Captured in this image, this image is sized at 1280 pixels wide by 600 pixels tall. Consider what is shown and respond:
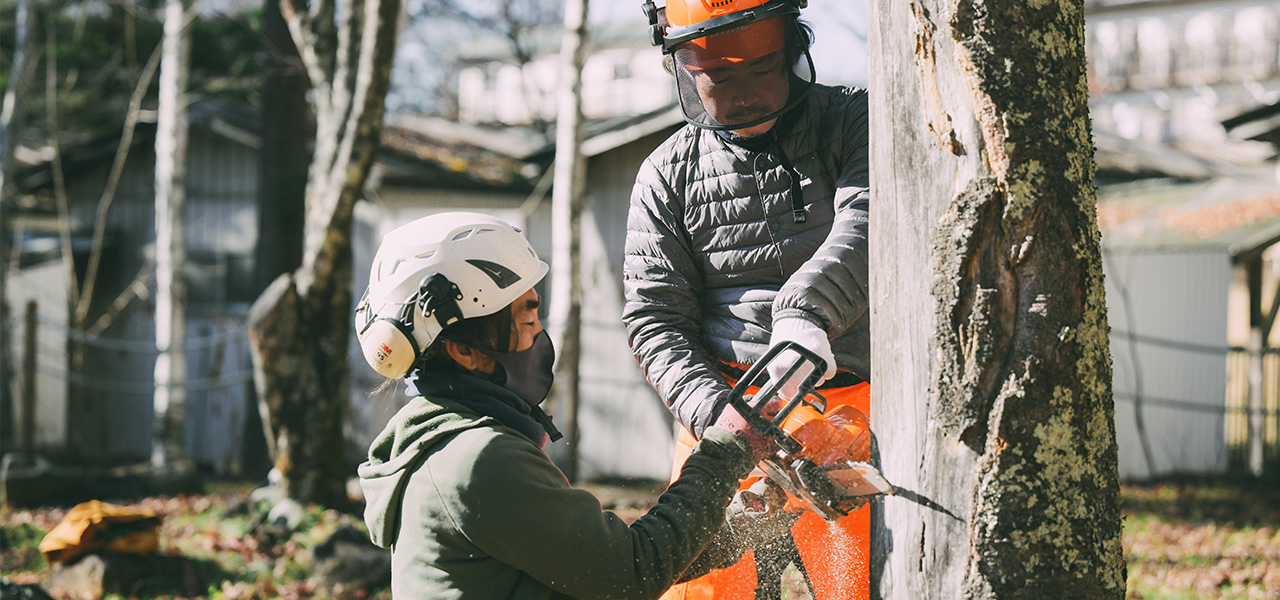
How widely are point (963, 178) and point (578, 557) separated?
3.26 ft

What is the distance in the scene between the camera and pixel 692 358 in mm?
2604

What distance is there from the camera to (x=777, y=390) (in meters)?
2.15

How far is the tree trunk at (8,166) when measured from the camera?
10047 mm

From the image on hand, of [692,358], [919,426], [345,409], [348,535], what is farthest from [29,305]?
[919,426]

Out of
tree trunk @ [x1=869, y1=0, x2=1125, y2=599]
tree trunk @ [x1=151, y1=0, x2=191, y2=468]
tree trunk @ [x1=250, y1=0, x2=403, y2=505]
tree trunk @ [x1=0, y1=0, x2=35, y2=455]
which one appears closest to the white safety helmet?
tree trunk @ [x1=869, y1=0, x2=1125, y2=599]

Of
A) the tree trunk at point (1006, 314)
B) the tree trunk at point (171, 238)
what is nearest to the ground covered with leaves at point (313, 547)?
the tree trunk at point (171, 238)

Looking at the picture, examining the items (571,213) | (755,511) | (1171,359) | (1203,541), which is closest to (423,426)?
(755,511)

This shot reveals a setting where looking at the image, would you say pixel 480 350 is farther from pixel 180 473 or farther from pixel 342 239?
pixel 180 473

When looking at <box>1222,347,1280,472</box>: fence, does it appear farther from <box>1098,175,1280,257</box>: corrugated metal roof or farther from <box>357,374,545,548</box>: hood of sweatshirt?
<box>357,374,545,548</box>: hood of sweatshirt

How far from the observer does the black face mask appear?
2119mm

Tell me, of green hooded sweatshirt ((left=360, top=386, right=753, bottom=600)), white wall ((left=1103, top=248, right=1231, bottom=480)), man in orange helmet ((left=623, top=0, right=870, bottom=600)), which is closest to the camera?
green hooded sweatshirt ((left=360, top=386, right=753, bottom=600))

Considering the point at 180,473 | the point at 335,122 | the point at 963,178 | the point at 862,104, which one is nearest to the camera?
Result: the point at 963,178

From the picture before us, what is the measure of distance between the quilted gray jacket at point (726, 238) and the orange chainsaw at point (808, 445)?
21 cm

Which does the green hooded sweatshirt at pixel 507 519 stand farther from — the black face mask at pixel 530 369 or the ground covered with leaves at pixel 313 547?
the ground covered with leaves at pixel 313 547
